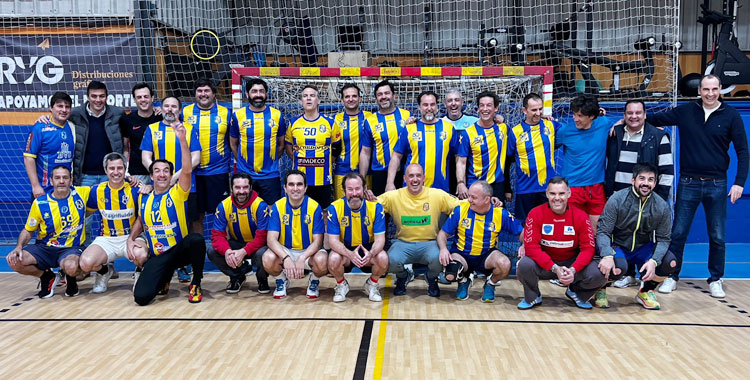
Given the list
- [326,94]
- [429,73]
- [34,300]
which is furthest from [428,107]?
[34,300]

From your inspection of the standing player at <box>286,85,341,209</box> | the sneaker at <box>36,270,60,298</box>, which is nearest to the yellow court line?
the standing player at <box>286,85,341,209</box>

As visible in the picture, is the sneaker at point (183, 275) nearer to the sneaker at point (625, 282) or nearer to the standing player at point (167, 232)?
the standing player at point (167, 232)

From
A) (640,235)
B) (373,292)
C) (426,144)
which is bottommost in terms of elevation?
(373,292)

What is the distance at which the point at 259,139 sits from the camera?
6043 millimetres

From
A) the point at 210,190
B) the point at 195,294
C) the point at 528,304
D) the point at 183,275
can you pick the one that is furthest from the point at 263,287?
the point at 528,304

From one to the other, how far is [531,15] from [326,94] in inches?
230

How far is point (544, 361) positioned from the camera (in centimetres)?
383

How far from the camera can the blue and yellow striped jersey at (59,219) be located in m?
5.54

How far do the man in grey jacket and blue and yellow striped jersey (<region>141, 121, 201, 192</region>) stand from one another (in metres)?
4.08

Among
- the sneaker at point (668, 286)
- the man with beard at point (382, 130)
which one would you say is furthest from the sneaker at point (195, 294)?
the sneaker at point (668, 286)

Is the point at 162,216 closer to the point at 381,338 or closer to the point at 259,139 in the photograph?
the point at 259,139

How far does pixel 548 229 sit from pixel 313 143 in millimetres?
2498

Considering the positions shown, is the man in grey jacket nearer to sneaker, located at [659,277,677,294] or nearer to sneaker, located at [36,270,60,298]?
sneaker, located at [659,277,677,294]

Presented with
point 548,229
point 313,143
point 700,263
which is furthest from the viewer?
point 700,263
